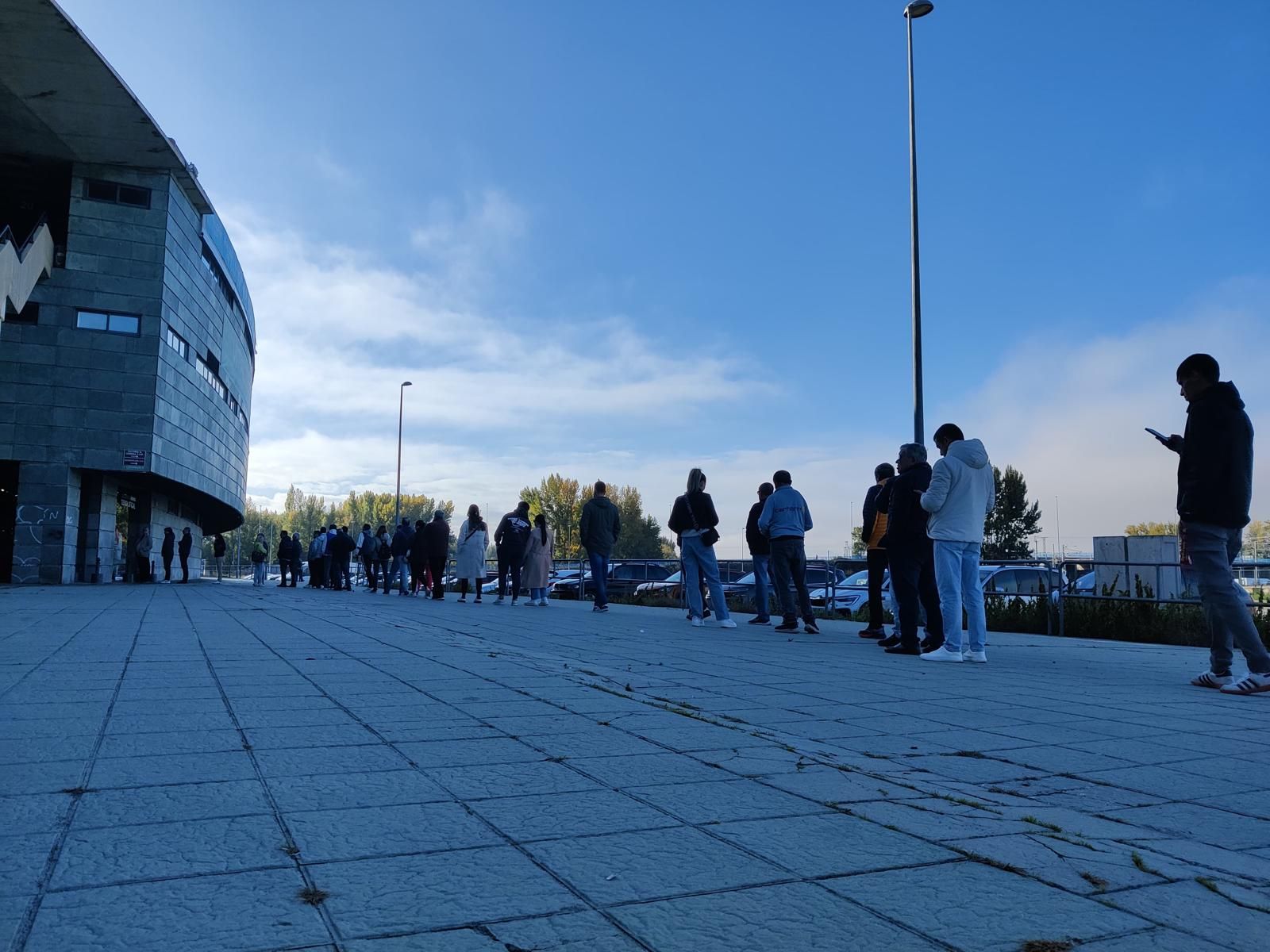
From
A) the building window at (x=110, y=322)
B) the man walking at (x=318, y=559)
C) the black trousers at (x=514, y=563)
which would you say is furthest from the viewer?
the building window at (x=110, y=322)

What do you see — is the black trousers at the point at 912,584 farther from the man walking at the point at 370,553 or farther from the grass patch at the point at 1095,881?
the man walking at the point at 370,553

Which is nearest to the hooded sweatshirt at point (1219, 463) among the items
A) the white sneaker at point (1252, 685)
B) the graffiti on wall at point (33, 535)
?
the white sneaker at point (1252, 685)

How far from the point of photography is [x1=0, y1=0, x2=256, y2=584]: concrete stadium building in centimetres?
2773

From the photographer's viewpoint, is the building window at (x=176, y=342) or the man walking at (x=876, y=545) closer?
the man walking at (x=876, y=545)

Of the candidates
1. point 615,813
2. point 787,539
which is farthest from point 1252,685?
point 787,539

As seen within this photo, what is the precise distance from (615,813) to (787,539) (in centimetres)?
889

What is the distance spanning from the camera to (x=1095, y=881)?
2309 mm

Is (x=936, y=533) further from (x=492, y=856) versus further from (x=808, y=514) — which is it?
(x=492, y=856)

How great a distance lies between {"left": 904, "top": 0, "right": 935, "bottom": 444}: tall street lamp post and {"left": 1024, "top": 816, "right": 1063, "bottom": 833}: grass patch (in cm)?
1123

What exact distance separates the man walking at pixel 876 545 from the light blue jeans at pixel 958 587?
1.83 metres

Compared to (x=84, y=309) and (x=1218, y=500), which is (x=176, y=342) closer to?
(x=84, y=309)

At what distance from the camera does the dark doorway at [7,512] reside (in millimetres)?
29375

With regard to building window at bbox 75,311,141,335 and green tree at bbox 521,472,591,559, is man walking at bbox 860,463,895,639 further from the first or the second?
green tree at bbox 521,472,591,559

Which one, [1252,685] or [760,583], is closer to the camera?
[1252,685]
